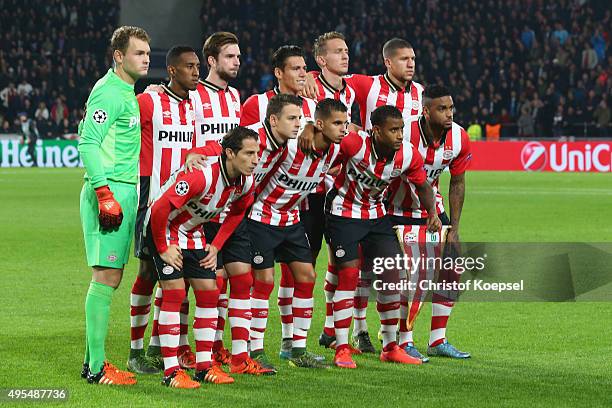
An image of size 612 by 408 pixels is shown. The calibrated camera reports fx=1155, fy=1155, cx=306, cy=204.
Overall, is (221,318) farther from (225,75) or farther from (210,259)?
(225,75)

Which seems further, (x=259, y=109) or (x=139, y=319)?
(x=259, y=109)

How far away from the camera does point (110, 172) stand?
6.77 meters

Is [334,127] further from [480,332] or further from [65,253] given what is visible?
[65,253]

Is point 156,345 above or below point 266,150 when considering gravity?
below

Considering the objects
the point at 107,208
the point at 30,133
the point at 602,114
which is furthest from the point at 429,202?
the point at 30,133

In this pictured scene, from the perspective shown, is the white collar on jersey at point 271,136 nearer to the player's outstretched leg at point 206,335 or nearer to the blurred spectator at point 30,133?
the player's outstretched leg at point 206,335

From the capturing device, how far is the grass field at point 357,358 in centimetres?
647

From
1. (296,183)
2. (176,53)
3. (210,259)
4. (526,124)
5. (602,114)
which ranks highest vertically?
(602,114)

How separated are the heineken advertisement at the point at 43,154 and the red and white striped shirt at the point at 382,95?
25.1 meters

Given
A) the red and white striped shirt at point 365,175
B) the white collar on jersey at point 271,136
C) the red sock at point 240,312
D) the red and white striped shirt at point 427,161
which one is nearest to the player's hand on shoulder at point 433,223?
the red and white striped shirt at point 427,161

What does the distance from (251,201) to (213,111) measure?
93 centimetres

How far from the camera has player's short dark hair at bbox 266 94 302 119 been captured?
715 cm

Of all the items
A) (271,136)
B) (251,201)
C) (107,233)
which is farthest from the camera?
(271,136)

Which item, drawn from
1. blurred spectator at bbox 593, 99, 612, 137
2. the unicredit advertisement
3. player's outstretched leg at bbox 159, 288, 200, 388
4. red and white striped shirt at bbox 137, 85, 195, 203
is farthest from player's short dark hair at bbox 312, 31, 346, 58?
blurred spectator at bbox 593, 99, 612, 137
